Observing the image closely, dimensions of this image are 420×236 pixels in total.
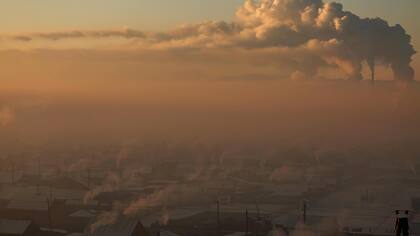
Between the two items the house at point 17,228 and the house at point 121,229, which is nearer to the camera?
the house at point 121,229

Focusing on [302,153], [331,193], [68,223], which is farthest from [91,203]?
[302,153]

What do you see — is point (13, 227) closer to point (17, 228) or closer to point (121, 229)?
point (17, 228)

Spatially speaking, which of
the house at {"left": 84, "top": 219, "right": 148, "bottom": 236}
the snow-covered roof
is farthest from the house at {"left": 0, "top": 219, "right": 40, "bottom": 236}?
the house at {"left": 84, "top": 219, "right": 148, "bottom": 236}

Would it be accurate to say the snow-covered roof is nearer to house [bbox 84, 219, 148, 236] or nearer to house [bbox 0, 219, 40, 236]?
house [bbox 0, 219, 40, 236]

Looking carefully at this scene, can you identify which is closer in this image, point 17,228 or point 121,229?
Answer: point 121,229

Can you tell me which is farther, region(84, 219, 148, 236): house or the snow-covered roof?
the snow-covered roof

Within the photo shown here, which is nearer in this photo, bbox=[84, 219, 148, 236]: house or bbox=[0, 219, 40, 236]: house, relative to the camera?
bbox=[84, 219, 148, 236]: house

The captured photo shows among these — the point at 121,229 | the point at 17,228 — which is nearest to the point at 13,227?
the point at 17,228

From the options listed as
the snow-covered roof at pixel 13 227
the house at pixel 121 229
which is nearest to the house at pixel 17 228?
the snow-covered roof at pixel 13 227

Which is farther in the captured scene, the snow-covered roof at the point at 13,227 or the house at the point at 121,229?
the snow-covered roof at the point at 13,227

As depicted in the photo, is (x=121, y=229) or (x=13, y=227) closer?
(x=121, y=229)

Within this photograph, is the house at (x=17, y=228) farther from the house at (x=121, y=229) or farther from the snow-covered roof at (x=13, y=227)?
the house at (x=121, y=229)
